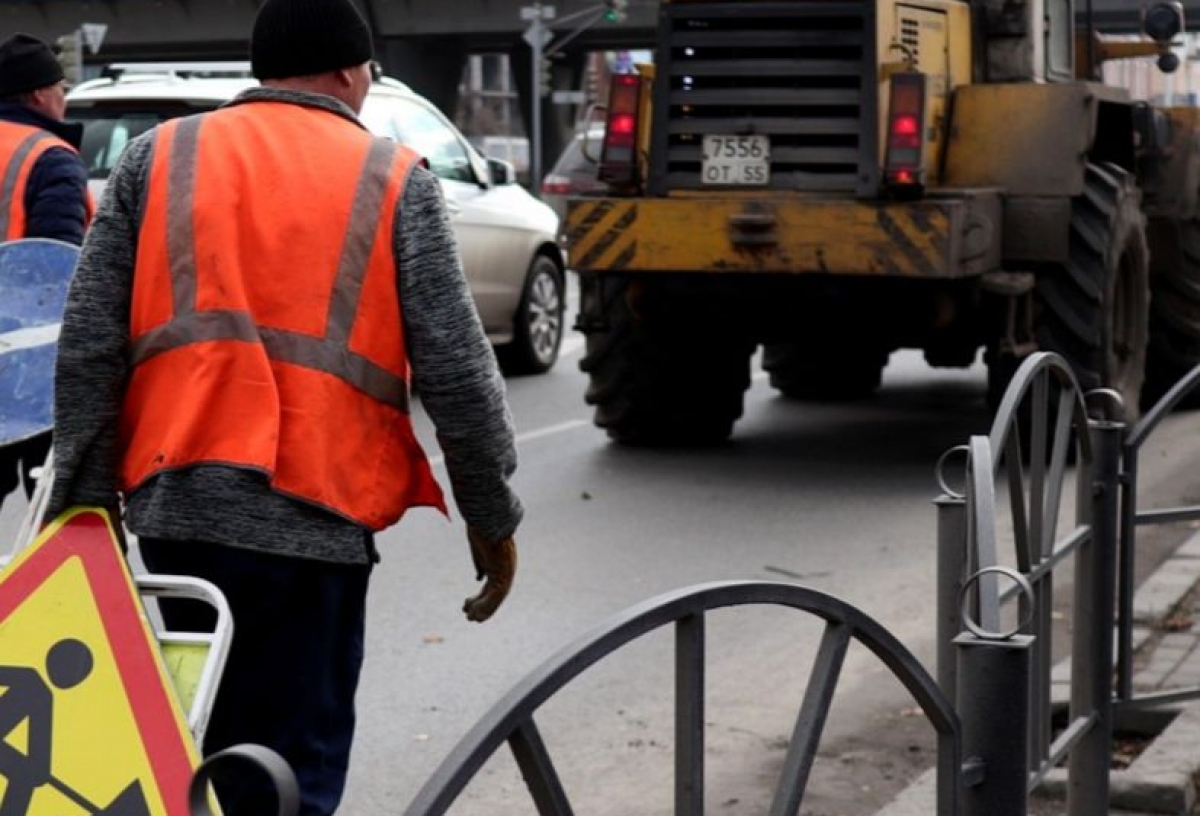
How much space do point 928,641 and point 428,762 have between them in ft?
6.71

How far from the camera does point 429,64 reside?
59781 millimetres

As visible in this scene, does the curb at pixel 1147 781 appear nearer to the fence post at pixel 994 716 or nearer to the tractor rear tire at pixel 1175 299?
the fence post at pixel 994 716

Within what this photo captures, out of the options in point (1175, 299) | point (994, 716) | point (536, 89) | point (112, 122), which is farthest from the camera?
point (536, 89)

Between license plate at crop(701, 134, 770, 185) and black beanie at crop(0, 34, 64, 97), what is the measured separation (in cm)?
460

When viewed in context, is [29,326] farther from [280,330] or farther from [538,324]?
[538,324]

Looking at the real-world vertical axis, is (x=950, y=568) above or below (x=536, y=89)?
above

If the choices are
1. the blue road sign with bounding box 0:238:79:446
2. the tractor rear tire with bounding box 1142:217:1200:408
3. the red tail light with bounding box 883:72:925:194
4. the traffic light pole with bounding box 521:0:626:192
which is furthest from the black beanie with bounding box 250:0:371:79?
the traffic light pole with bounding box 521:0:626:192

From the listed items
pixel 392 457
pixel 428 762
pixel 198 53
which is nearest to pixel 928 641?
pixel 428 762

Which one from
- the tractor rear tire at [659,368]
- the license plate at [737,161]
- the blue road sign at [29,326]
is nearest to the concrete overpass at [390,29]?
the tractor rear tire at [659,368]

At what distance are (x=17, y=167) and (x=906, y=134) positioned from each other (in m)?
5.03

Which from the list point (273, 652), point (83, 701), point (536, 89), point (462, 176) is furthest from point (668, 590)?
point (536, 89)

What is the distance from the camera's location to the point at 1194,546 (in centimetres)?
868

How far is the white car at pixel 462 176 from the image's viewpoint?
12.9 m

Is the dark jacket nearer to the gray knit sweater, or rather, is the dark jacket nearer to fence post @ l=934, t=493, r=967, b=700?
the gray knit sweater
